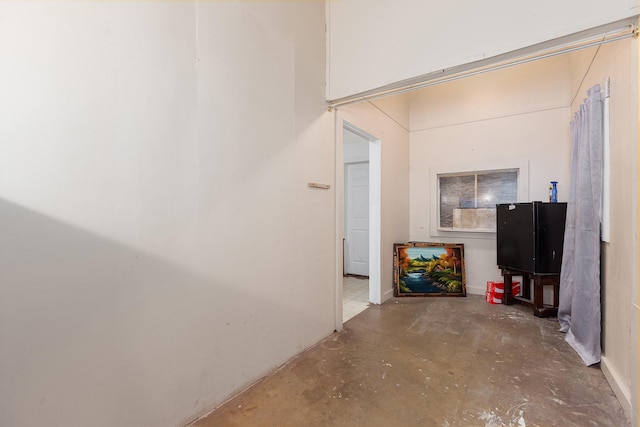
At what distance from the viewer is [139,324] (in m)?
1.35

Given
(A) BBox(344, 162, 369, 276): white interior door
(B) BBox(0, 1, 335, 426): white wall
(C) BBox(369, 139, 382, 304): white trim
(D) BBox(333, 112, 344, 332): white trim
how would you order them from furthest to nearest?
(A) BBox(344, 162, 369, 276): white interior door → (C) BBox(369, 139, 382, 304): white trim → (D) BBox(333, 112, 344, 332): white trim → (B) BBox(0, 1, 335, 426): white wall

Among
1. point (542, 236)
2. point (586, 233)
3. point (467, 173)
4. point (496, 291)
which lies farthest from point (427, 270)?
point (586, 233)

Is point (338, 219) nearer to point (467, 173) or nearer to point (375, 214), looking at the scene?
point (375, 214)

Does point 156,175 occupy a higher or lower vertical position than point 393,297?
higher

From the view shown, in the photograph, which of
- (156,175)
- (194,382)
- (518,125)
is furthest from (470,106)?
(194,382)

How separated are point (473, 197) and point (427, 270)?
49.2 inches

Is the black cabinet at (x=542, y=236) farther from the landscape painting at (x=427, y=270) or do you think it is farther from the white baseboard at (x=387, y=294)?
the white baseboard at (x=387, y=294)

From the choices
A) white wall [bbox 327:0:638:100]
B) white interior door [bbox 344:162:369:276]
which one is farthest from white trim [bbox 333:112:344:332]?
white interior door [bbox 344:162:369:276]

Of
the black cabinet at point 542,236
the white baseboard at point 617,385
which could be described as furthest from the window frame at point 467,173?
the white baseboard at point 617,385

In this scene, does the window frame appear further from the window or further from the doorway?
the doorway

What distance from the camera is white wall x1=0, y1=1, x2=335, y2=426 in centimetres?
106

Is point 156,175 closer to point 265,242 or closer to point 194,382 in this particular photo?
point 265,242

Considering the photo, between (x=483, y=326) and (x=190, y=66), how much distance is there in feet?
10.9

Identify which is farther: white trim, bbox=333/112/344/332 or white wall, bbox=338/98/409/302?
white wall, bbox=338/98/409/302
